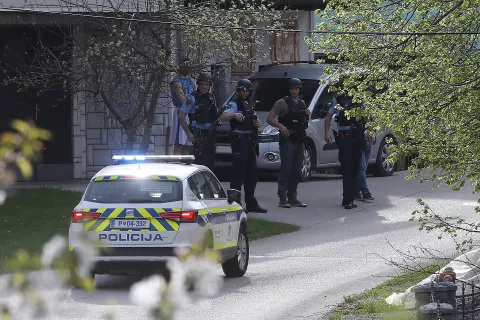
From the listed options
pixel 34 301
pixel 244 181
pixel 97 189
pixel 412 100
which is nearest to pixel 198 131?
pixel 244 181

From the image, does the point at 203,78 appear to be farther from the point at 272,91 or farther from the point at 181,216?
the point at 181,216

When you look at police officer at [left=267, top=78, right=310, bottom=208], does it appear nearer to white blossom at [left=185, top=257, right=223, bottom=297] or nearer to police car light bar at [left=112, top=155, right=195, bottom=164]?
police car light bar at [left=112, top=155, right=195, bottom=164]

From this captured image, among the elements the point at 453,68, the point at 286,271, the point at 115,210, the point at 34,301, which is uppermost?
the point at 453,68

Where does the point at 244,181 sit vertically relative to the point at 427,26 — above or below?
below

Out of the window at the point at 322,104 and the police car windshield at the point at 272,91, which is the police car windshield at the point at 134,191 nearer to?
the police car windshield at the point at 272,91

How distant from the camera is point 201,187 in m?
10.9

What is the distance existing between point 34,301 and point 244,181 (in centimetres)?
1383

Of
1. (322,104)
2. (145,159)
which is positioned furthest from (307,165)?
(145,159)

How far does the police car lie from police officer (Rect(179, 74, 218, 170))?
4.55m

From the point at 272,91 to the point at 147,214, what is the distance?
1076 cm

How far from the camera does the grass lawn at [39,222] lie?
13641 millimetres

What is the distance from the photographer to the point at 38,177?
66.6 feet

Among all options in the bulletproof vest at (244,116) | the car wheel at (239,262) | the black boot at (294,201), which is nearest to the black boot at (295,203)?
the black boot at (294,201)

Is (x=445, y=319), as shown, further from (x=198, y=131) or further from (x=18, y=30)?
(x=18, y=30)
